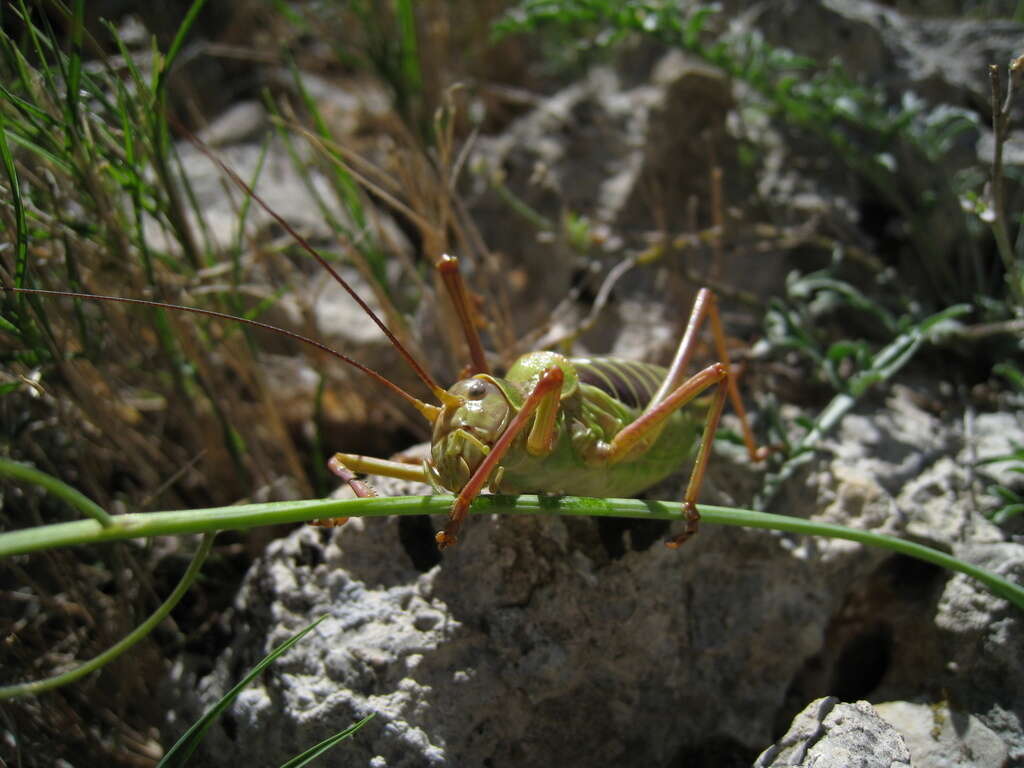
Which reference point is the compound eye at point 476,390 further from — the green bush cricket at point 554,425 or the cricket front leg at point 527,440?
the cricket front leg at point 527,440

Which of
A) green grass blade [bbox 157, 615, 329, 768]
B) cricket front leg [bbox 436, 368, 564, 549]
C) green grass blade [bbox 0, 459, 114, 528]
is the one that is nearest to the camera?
green grass blade [bbox 0, 459, 114, 528]

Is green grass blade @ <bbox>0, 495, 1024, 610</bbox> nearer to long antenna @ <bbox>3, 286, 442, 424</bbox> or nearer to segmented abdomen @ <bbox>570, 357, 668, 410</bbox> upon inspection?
long antenna @ <bbox>3, 286, 442, 424</bbox>

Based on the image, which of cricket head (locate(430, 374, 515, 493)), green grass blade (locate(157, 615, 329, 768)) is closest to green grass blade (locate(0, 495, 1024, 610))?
cricket head (locate(430, 374, 515, 493))

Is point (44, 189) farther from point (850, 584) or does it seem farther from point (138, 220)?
point (850, 584)

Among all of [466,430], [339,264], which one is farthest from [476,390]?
[339,264]

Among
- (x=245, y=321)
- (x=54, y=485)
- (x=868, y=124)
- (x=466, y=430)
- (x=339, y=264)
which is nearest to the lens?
(x=54, y=485)

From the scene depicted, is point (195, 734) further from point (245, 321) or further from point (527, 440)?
point (527, 440)
